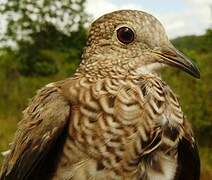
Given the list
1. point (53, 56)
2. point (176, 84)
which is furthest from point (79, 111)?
point (53, 56)

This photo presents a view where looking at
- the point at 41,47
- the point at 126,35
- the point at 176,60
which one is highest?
the point at 126,35

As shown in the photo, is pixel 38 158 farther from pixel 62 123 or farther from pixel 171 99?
pixel 171 99

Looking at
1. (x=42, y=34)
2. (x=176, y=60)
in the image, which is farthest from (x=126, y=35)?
(x=42, y=34)

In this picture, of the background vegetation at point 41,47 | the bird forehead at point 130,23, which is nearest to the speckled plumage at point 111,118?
the bird forehead at point 130,23

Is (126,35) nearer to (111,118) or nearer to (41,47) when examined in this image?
(111,118)

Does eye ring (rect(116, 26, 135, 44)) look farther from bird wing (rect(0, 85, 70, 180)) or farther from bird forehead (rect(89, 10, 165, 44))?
bird wing (rect(0, 85, 70, 180))

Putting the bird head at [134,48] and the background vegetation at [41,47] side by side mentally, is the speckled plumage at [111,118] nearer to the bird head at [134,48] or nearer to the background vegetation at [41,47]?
the bird head at [134,48]

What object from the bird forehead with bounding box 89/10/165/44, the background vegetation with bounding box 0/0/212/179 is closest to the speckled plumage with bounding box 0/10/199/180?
the bird forehead with bounding box 89/10/165/44
